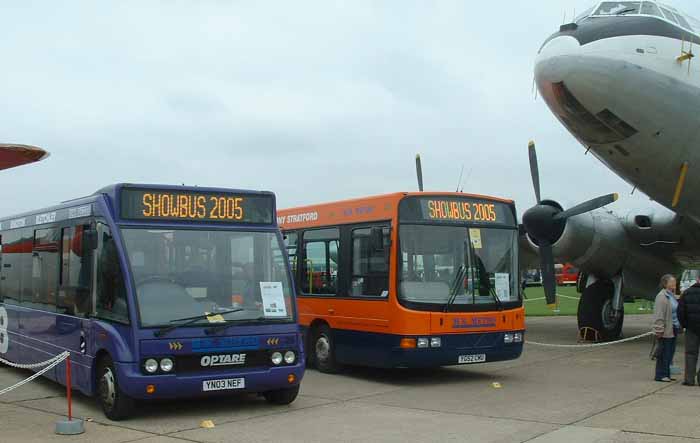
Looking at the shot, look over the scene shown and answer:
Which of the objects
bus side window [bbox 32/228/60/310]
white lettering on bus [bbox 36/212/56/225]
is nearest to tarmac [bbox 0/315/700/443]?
bus side window [bbox 32/228/60/310]

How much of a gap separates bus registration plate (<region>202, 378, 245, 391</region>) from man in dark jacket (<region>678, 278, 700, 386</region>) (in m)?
6.25

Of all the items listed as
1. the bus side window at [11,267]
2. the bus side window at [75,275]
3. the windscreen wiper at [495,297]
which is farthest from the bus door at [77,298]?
the windscreen wiper at [495,297]

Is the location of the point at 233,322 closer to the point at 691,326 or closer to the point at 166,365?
the point at 166,365

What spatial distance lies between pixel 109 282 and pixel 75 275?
123 cm

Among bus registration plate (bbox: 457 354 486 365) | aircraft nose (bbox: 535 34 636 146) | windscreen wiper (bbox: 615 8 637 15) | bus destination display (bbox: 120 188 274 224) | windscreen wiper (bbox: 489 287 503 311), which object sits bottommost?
bus registration plate (bbox: 457 354 486 365)

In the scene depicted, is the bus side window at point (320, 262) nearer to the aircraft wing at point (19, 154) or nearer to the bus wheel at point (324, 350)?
the bus wheel at point (324, 350)

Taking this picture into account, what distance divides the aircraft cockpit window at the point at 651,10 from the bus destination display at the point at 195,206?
8.04 meters

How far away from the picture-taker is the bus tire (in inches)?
485

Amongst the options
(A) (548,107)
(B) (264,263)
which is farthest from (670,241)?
(B) (264,263)

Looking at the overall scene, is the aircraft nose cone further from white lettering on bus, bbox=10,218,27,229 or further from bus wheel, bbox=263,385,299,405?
white lettering on bus, bbox=10,218,27,229

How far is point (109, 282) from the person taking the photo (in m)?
8.40

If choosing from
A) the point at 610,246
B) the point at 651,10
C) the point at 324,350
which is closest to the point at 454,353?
the point at 324,350

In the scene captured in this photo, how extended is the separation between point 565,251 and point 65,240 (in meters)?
10.9

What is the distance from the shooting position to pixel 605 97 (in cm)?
1259
